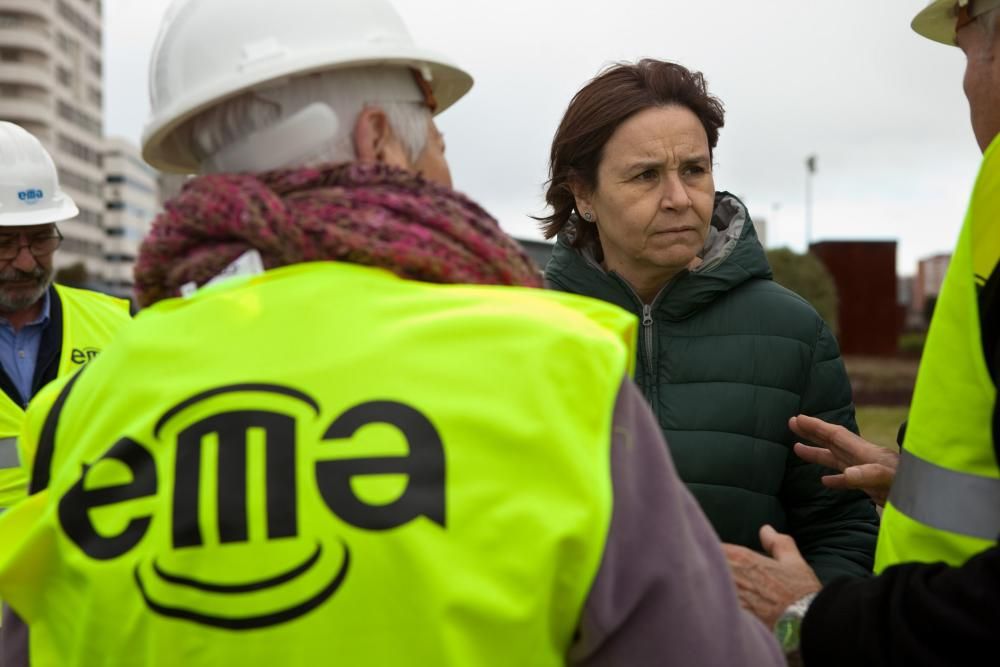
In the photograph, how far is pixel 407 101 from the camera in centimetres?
167

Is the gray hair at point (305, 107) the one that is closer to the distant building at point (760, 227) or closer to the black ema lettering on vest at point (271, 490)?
the black ema lettering on vest at point (271, 490)

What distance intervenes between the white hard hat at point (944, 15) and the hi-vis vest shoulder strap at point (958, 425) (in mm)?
476

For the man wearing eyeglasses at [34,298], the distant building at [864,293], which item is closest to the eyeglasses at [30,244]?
the man wearing eyeglasses at [34,298]

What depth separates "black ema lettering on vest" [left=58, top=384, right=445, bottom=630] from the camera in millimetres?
1223

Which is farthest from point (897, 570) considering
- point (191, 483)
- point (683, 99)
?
point (683, 99)

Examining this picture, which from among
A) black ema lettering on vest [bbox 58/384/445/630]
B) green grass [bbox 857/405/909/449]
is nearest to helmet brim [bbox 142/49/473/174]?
black ema lettering on vest [bbox 58/384/445/630]

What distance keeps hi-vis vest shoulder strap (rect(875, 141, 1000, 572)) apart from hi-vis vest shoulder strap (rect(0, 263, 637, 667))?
586 millimetres

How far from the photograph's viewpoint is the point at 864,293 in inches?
1125

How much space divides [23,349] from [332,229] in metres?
3.50

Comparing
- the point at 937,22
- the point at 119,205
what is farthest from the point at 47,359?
the point at 119,205

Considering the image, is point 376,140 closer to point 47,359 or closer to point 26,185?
point 47,359

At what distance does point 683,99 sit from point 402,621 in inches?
93.5

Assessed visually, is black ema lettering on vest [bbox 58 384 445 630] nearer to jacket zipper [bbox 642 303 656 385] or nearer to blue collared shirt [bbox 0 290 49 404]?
jacket zipper [bbox 642 303 656 385]

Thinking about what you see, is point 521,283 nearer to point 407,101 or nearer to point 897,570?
point 407,101
